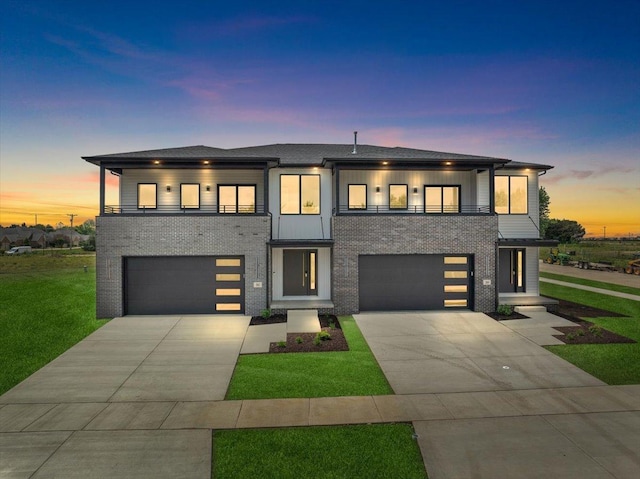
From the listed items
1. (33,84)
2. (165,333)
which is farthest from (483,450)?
(33,84)

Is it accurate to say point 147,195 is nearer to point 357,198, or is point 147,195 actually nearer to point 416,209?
point 357,198

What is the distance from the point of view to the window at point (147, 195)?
15.6m

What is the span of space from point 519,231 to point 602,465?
44.6 feet

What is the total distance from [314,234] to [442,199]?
6703 millimetres

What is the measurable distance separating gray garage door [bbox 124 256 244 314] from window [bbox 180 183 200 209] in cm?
292

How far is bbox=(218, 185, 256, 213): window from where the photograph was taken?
625 inches

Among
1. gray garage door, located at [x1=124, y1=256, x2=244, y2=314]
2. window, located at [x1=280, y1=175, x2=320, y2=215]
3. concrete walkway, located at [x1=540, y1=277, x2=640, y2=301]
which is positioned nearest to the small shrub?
concrete walkway, located at [x1=540, y1=277, x2=640, y2=301]

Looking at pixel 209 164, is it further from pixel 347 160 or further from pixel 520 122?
pixel 520 122

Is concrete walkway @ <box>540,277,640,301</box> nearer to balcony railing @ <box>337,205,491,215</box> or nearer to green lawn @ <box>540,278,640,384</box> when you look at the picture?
green lawn @ <box>540,278,640,384</box>

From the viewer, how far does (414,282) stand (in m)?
14.7

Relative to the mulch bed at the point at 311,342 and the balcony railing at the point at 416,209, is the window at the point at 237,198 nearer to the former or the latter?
the balcony railing at the point at 416,209

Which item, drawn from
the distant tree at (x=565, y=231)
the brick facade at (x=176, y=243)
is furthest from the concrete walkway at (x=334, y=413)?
the distant tree at (x=565, y=231)

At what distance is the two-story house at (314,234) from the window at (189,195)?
0.16 feet

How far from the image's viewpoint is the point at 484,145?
30.7 metres
